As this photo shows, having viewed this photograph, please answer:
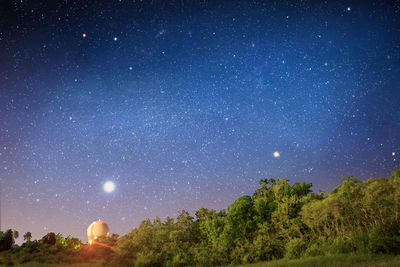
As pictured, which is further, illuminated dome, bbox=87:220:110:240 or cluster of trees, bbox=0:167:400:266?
illuminated dome, bbox=87:220:110:240

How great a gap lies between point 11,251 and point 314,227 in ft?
112

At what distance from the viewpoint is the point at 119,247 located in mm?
28328

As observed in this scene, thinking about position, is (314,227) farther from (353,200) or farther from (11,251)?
(11,251)

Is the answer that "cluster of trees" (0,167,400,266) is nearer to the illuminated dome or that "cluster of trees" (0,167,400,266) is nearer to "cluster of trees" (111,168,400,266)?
"cluster of trees" (111,168,400,266)

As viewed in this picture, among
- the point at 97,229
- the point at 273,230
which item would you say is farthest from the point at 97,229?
the point at 273,230

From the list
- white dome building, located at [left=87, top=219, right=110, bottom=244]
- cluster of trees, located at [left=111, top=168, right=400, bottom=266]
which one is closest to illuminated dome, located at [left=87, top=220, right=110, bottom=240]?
white dome building, located at [left=87, top=219, right=110, bottom=244]

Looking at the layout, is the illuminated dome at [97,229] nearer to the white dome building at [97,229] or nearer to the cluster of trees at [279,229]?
the white dome building at [97,229]

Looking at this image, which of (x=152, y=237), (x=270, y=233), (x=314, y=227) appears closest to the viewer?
(x=314, y=227)

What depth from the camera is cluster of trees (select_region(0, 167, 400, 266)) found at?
1714 centimetres

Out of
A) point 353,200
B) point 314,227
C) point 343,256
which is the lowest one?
point 343,256

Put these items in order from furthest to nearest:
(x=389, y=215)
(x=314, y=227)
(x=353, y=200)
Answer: (x=314, y=227), (x=353, y=200), (x=389, y=215)

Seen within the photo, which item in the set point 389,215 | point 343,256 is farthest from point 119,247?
point 389,215

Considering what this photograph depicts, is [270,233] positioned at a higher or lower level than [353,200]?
lower

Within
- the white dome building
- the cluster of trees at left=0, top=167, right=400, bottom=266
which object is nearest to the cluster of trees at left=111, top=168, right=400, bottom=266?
the cluster of trees at left=0, top=167, right=400, bottom=266
